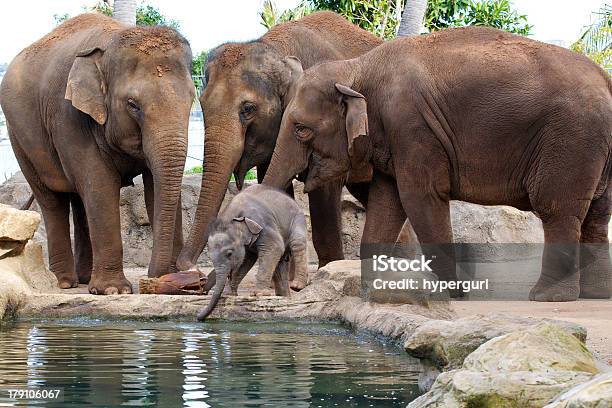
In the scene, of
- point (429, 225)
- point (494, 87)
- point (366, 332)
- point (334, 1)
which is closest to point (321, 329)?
point (366, 332)

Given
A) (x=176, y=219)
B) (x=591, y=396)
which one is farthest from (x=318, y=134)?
(x=591, y=396)

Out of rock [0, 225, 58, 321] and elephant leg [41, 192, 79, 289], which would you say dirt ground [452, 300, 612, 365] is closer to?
rock [0, 225, 58, 321]

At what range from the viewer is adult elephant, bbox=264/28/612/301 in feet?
33.7

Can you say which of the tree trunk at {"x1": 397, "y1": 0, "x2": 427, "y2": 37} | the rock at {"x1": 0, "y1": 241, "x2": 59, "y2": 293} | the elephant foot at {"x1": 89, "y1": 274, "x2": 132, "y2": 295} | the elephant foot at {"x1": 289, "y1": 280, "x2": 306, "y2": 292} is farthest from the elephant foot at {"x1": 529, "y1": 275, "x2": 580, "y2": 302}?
the tree trunk at {"x1": 397, "y1": 0, "x2": 427, "y2": 37}

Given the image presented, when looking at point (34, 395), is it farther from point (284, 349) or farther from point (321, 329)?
point (321, 329)

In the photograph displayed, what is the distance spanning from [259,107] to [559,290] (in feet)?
11.2

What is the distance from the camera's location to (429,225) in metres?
10.4

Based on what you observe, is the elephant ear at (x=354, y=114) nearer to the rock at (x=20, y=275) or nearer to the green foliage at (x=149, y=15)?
the rock at (x=20, y=275)

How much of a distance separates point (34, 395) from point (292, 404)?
4.41ft

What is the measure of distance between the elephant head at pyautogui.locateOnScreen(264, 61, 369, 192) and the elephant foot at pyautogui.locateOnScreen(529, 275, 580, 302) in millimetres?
1850

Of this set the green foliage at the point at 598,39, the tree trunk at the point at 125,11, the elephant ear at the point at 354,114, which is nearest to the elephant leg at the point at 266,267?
the elephant ear at the point at 354,114

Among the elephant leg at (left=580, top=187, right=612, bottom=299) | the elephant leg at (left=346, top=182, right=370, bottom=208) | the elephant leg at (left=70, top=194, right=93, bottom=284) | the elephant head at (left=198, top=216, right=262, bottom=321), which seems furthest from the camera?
the elephant leg at (left=70, top=194, right=93, bottom=284)

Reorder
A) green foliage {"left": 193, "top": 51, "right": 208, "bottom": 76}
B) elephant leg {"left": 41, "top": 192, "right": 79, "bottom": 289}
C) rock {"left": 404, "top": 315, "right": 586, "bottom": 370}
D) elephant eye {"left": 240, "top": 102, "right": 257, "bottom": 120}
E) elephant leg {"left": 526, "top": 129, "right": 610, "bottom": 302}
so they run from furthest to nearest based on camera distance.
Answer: green foliage {"left": 193, "top": 51, "right": 208, "bottom": 76}
elephant leg {"left": 41, "top": 192, "right": 79, "bottom": 289}
elephant eye {"left": 240, "top": 102, "right": 257, "bottom": 120}
elephant leg {"left": 526, "top": 129, "right": 610, "bottom": 302}
rock {"left": 404, "top": 315, "right": 586, "bottom": 370}

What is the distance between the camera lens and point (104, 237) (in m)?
11.6
